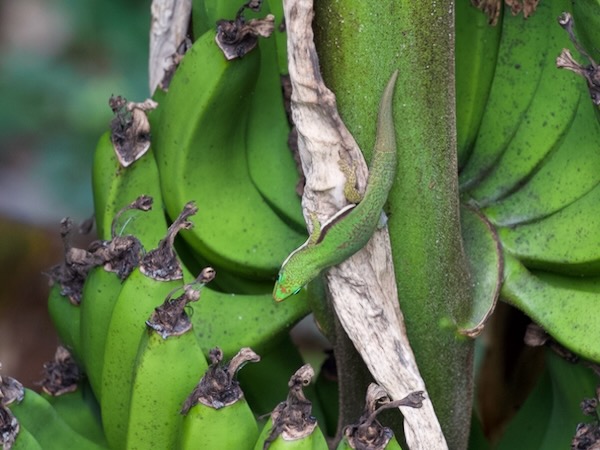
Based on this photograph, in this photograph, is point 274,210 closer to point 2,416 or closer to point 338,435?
point 338,435

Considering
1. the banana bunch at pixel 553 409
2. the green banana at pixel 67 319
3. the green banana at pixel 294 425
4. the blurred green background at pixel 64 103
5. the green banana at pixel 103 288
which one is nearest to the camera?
the green banana at pixel 294 425

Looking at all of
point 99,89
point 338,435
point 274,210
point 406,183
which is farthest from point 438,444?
point 99,89

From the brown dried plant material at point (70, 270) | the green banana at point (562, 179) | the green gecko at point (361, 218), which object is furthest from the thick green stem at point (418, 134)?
the brown dried plant material at point (70, 270)

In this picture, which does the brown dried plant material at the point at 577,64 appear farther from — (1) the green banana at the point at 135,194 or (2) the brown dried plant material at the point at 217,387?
(1) the green banana at the point at 135,194

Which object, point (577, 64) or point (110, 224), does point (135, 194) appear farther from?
point (577, 64)

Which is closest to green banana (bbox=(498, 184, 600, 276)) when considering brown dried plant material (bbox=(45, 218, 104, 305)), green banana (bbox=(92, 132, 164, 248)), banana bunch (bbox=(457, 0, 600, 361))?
banana bunch (bbox=(457, 0, 600, 361))

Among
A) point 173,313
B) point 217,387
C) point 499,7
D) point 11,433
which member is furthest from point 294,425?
point 499,7
